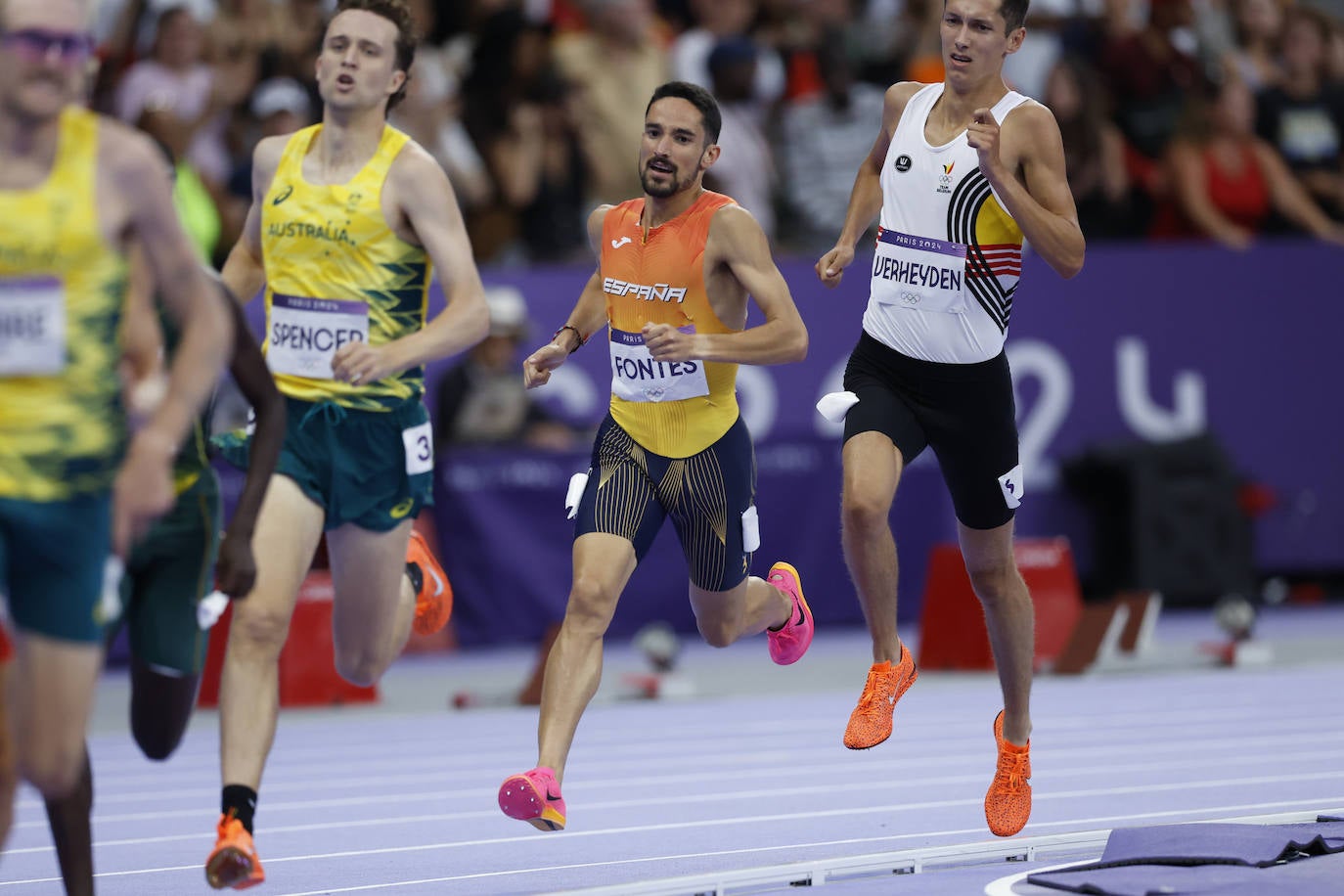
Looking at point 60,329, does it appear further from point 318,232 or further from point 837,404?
point 837,404

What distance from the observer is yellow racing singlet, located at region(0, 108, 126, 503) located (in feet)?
14.1

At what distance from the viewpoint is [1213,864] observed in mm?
5883

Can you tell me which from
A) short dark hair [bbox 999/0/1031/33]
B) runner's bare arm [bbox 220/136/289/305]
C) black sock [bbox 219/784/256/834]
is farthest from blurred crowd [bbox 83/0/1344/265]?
black sock [bbox 219/784/256/834]

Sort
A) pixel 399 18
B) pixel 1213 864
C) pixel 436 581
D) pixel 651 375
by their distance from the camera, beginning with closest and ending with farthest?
pixel 1213 864
pixel 399 18
pixel 651 375
pixel 436 581

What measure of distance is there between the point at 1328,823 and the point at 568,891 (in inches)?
96.5

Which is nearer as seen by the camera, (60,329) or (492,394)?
(60,329)

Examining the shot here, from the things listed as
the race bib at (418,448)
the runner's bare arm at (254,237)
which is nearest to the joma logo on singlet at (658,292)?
the race bib at (418,448)

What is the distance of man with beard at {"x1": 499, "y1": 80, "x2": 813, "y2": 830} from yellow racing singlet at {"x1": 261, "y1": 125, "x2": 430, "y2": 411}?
1.88 feet

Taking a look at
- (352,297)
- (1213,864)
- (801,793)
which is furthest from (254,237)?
(1213,864)

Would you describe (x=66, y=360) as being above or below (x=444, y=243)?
below

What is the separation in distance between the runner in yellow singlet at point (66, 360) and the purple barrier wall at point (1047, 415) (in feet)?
24.8

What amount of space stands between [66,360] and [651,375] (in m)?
2.61

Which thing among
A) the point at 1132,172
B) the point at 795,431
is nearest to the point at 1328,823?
the point at 795,431

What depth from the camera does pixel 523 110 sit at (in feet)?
42.9
